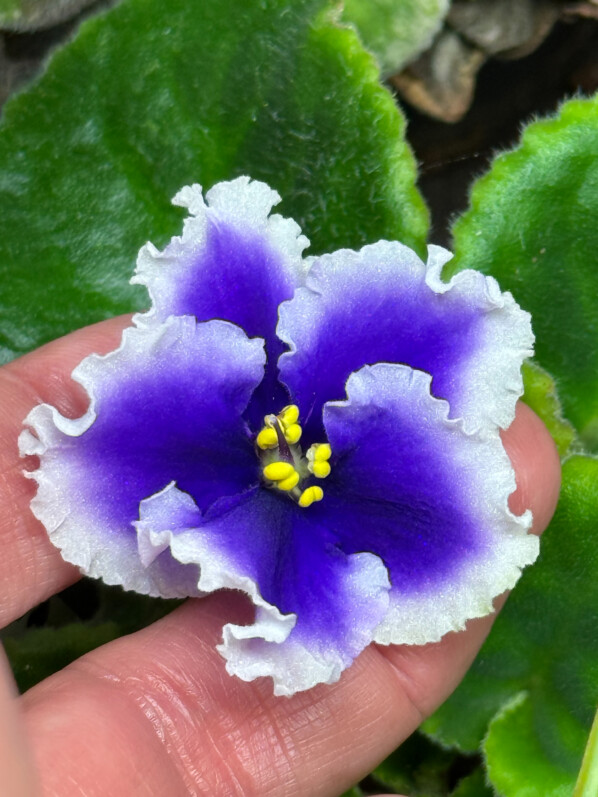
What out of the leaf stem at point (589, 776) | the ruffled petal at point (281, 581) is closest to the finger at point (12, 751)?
the ruffled petal at point (281, 581)

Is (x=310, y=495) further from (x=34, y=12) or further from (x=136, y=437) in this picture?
(x=34, y=12)

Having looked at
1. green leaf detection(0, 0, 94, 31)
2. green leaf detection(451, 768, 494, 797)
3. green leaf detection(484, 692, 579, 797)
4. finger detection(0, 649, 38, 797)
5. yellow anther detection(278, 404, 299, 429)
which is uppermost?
green leaf detection(0, 0, 94, 31)

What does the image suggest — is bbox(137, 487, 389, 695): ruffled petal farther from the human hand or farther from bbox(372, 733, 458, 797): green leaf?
bbox(372, 733, 458, 797): green leaf

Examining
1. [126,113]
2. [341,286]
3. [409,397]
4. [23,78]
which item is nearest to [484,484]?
[409,397]

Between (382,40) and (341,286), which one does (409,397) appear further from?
(382,40)

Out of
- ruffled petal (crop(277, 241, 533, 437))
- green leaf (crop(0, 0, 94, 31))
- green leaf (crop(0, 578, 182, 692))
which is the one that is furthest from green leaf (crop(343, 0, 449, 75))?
green leaf (crop(0, 578, 182, 692))

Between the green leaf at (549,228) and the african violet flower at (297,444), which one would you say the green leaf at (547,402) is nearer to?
the green leaf at (549,228)
